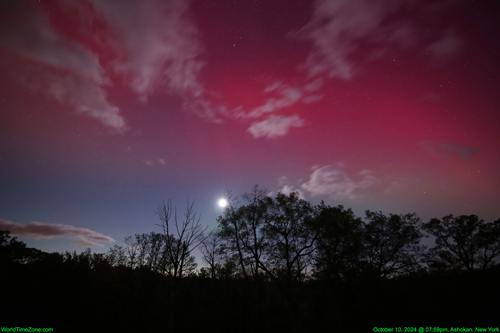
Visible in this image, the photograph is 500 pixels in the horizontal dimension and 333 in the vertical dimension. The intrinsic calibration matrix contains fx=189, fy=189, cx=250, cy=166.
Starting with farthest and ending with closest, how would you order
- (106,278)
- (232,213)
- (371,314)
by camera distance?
1. (106,278)
2. (232,213)
3. (371,314)

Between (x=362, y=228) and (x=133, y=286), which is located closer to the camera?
(x=362, y=228)

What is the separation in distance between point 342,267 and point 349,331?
5.57 metres

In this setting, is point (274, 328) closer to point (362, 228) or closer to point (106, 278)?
point (362, 228)

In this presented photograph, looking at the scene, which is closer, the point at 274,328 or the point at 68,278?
the point at 274,328

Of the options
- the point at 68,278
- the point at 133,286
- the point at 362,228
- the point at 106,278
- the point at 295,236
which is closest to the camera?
the point at 295,236

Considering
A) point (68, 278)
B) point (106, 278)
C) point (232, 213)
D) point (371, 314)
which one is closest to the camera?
point (371, 314)

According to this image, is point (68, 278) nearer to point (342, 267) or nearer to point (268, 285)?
point (268, 285)

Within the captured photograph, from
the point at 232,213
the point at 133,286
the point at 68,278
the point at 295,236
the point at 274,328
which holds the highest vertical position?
the point at 232,213

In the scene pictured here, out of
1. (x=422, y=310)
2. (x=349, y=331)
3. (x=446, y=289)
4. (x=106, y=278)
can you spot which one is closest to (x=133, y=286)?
(x=106, y=278)

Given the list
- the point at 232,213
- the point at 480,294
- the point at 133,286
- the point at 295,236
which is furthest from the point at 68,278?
the point at 480,294

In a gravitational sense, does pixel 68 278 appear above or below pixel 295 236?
below

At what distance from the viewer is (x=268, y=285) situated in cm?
2261

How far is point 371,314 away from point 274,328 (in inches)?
417

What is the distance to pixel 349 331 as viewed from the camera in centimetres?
1833
